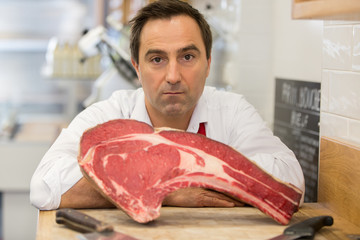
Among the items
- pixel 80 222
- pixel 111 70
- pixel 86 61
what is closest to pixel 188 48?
pixel 80 222

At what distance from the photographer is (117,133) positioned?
1366 millimetres

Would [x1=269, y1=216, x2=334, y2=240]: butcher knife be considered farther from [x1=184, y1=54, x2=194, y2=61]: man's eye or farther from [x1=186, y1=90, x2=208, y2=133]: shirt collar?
[x1=186, y1=90, x2=208, y2=133]: shirt collar

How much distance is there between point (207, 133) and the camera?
6.39 feet

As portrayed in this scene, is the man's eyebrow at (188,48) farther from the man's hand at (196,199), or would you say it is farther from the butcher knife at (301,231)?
the butcher knife at (301,231)

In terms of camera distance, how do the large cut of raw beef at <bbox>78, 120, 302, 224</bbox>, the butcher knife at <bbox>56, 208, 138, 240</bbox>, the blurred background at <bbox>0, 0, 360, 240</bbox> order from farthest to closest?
the blurred background at <bbox>0, 0, 360, 240</bbox>
the large cut of raw beef at <bbox>78, 120, 302, 224</bbox>
the butcher knife at <bbox>56, 208, 138, 240</bbox>

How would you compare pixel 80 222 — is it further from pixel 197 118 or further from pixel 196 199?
pixel 197 118

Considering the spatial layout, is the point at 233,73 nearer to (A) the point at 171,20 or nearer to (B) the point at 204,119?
(B) the point at 204,119

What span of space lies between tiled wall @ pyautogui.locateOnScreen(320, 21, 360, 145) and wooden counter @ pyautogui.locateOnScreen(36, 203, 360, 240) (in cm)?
24

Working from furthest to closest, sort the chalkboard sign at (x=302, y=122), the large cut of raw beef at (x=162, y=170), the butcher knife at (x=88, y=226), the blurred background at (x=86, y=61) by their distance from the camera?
the blurred background at (x=86, y=61)
the chalkboard sign at (x=302, y=122)
the large cut of raw beef at (x=162, y=170)
the butcher knife at (x=88, y=226)

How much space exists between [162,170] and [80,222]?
21 centimetres

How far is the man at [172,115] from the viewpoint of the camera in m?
1.51

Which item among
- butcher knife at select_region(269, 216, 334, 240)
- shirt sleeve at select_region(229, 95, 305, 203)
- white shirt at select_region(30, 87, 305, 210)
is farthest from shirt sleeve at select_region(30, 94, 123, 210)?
butcher knife at select_region(269, 216, 334, 240)

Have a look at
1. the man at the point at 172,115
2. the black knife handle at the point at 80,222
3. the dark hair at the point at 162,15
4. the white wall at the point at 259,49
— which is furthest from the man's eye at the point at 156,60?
the white wall at the point at 259,49

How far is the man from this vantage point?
1512 millimetres
